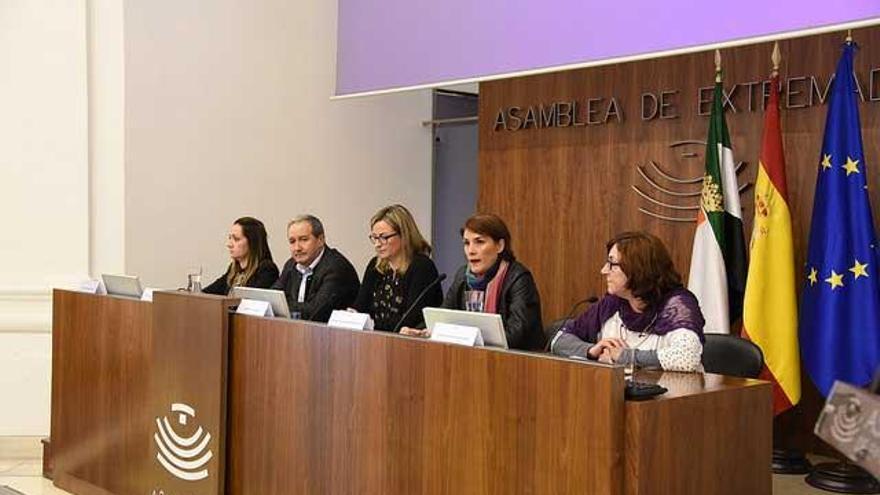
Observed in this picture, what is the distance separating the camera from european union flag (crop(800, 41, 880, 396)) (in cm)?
379

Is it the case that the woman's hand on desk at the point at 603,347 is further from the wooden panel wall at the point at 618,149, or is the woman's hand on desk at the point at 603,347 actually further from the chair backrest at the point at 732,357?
the wooden panel wall at the point at 618,149

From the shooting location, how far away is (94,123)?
5.05 m

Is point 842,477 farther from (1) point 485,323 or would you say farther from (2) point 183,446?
(2) point 183,446

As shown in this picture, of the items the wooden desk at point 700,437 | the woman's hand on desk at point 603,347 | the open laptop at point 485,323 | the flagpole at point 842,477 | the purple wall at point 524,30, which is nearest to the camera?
the wooden desk at point 700,437

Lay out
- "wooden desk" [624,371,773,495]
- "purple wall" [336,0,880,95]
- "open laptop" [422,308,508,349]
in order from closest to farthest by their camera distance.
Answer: "wooden desk" [624,371,773,495]
"open laptop" [422,308,508,349]
"purple wall" [336,0,880,95]

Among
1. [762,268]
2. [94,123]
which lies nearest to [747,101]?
[762,268]

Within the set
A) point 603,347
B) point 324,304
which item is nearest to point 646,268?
point 603,347

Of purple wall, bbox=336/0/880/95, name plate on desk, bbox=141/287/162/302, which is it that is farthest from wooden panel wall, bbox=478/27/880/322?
name plate on desk, bbox=141/287/162/302

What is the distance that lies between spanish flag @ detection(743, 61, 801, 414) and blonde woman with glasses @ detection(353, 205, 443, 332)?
129 centimetres

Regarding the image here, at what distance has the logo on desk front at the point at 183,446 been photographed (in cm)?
332

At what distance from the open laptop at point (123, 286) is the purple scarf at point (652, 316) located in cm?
175

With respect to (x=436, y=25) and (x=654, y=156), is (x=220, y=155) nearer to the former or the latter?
(x=436, y=25)

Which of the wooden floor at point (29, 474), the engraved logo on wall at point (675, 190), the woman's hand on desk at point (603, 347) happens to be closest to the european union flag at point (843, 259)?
the wooden floor at point (29, 474)

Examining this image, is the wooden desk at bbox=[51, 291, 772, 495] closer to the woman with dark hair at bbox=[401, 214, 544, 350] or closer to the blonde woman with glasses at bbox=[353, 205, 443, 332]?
the woman with dark hair at bbox=[401, 214, 544, 350]
